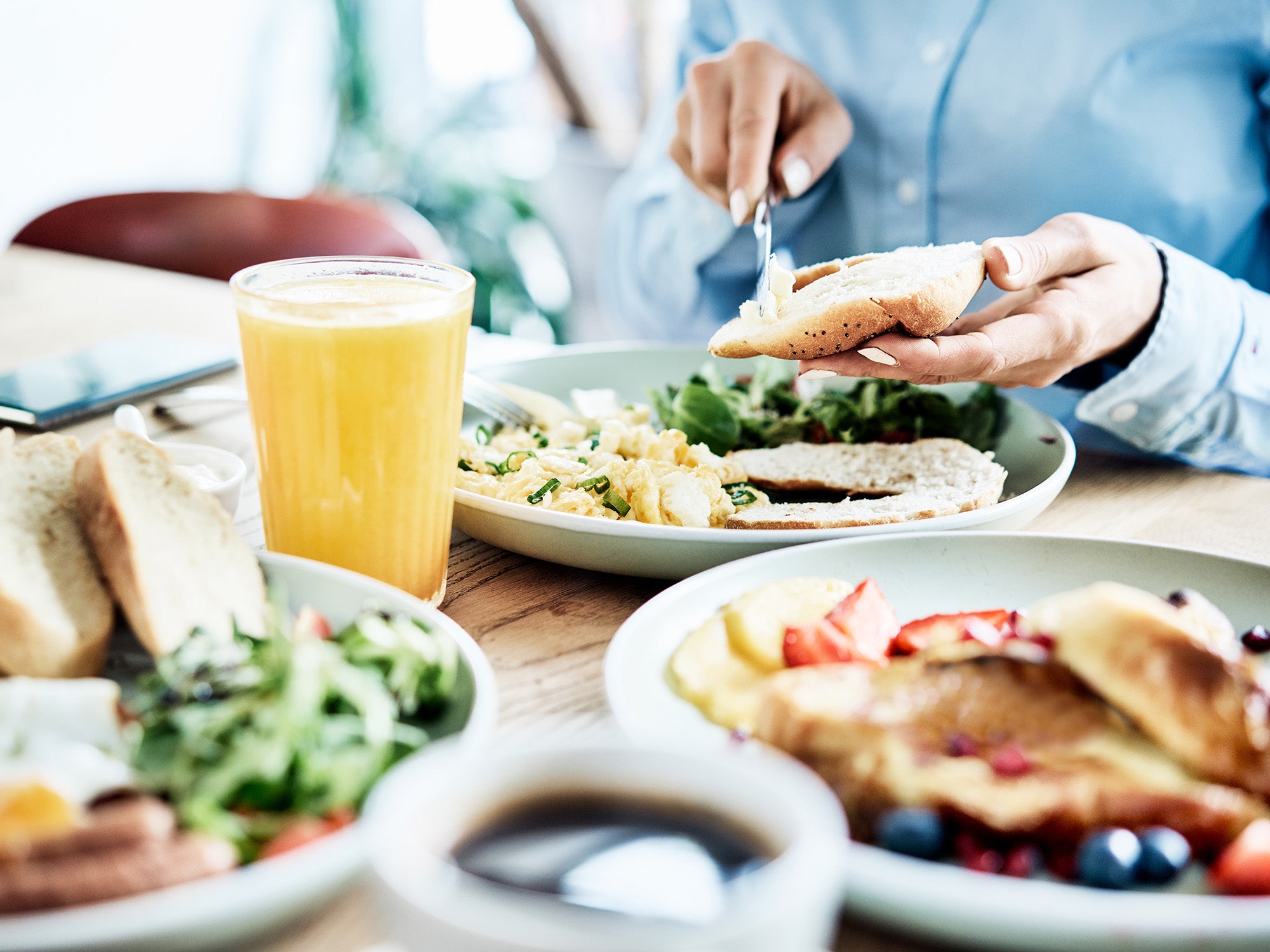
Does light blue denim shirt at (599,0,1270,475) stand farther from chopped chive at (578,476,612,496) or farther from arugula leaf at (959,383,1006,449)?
chopped chive at (578,476,612,496)

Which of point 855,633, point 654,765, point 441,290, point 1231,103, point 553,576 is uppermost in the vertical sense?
point 1231,103

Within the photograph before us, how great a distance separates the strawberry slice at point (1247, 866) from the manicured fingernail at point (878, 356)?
76 cm

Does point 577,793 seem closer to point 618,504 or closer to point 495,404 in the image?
point 618,504

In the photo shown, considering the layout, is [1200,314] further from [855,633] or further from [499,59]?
[499,59]

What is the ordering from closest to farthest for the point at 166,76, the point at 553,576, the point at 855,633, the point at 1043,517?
the point at 855,633
the point at 553,576
the point at 1043,517
the point at 166,76

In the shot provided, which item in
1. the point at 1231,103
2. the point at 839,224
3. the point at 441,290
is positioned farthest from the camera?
the point at 839,224

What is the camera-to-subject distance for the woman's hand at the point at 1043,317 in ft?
4.46

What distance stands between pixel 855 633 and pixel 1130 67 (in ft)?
5.26

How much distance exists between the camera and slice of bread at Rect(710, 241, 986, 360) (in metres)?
1.37

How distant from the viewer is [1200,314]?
5.56 feet

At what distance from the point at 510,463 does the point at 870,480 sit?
20.3 inches

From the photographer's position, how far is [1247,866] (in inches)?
26.4

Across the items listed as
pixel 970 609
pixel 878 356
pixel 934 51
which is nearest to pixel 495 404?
pixel 878 356

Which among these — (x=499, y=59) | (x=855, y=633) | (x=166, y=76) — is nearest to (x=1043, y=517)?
(x=855, y=633)
